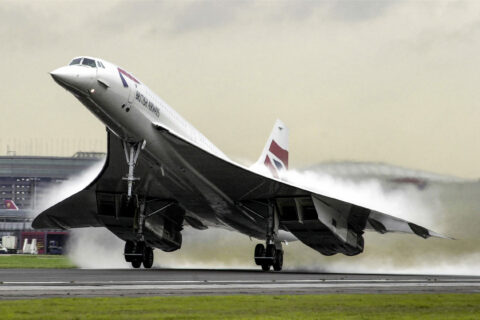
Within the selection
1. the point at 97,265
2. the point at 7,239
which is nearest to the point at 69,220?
the point at 97,265

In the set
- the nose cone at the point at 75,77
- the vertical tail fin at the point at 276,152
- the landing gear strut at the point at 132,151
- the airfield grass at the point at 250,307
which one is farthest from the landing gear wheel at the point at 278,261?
the airfield grass at the point at 250,307

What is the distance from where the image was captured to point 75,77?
1820 cm

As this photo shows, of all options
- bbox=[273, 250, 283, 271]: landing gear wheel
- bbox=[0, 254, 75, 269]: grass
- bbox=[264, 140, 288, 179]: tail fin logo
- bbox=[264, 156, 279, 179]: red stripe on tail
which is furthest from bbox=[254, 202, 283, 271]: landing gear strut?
bbox=[0, 254, 75, 269]: grass

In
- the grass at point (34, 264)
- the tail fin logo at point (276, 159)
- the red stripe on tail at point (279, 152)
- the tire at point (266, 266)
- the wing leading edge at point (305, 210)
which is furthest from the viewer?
the red stripe on tail at point (279, 152)

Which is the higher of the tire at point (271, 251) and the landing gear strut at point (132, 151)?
the landing gear strut at point (132, 151)

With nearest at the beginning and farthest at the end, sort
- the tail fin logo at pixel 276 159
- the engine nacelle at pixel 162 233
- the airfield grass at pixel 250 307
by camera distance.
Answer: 1. the airfield grass at pixel 250 307
2. the engine nacelle at pixel 162 233
3. the tail fin logo at pixel 276 159

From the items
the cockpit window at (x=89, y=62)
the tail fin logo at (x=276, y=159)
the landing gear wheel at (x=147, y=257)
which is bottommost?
the landing gear wheel at (x=147, y=257)

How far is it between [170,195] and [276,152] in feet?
22.6

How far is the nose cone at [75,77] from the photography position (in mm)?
18141

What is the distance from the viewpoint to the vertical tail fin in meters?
29.0

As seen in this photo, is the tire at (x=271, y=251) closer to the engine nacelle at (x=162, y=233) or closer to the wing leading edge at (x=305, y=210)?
the wing leading edge at (x=305, y=210)

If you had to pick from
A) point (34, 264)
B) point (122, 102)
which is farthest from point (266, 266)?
point (34, 264)

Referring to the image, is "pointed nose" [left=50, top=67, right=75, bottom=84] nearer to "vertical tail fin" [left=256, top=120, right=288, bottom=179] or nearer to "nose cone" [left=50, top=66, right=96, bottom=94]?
"nose cone" [left=50, top=66, right=96, bottom=94]

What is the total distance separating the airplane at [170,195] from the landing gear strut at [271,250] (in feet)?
0.10
